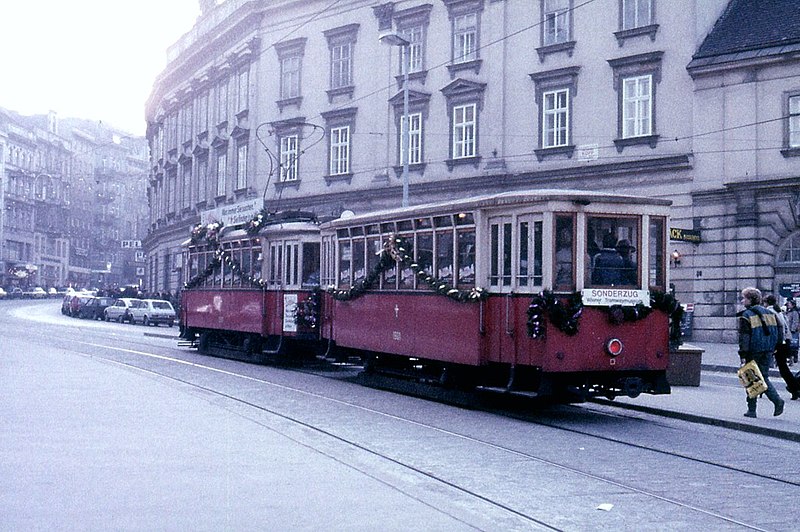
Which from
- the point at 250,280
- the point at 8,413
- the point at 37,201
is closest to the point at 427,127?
the point at 250,280

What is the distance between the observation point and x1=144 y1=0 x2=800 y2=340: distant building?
95.0 ft

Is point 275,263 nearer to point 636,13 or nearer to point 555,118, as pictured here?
point 555,118

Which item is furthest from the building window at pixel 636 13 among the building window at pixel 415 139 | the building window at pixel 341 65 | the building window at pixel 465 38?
the building window at pixel 341 65

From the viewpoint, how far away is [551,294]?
1348 cm

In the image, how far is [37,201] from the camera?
109 metres

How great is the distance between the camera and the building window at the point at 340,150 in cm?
4009

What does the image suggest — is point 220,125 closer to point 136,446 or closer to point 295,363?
point 295,363

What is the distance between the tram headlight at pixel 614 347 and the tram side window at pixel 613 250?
73 cm

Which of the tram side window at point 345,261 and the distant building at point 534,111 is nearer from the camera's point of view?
the tram side window at point 345,261

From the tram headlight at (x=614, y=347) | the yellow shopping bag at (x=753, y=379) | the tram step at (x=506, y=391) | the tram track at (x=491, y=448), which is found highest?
the tram headlight at (x=614, y=347)

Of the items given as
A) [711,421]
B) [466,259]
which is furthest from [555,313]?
[711,421]

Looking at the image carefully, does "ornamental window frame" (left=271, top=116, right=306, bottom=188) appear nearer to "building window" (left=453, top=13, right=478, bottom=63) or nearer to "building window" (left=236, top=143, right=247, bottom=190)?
"building window" (left=236, top=143, right=247, bottom=190)

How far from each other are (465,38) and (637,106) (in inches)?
283

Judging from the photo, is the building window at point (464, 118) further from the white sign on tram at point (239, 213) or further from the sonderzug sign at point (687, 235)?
the white sign on tram at point (239, 213)
